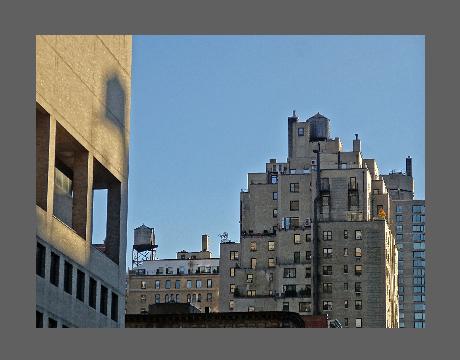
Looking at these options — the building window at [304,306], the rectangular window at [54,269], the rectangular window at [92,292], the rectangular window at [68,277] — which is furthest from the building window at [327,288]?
the rectangular window at [54,269]

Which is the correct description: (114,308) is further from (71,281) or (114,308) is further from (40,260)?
(40,260)

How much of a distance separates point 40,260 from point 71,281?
5.86m

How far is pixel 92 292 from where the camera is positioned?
79188mm

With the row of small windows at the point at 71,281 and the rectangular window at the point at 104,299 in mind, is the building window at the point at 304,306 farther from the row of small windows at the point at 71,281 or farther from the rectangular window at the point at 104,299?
the rectangular window at the point at 104,299

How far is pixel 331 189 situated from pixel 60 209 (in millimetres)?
120226

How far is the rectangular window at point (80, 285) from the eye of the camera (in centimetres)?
7605

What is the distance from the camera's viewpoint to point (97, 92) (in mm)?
78438

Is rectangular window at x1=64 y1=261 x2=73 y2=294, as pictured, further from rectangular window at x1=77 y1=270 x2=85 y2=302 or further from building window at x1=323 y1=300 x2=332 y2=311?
building window at x1=323 y1=300 x2=332 y2=311

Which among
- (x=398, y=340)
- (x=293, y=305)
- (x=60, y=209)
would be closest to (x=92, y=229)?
(x=60, y=209)

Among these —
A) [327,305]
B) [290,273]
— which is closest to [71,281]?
[327,305]

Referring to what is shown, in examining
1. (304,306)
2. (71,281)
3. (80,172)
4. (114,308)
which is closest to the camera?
(71,281)

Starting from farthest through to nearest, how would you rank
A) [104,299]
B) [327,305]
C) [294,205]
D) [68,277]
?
[294,205] → [327,305] → [104,299] → [68,277]

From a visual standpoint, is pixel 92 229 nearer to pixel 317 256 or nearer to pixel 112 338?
pixel 112 338

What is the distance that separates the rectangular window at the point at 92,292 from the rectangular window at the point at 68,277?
4375 mm
